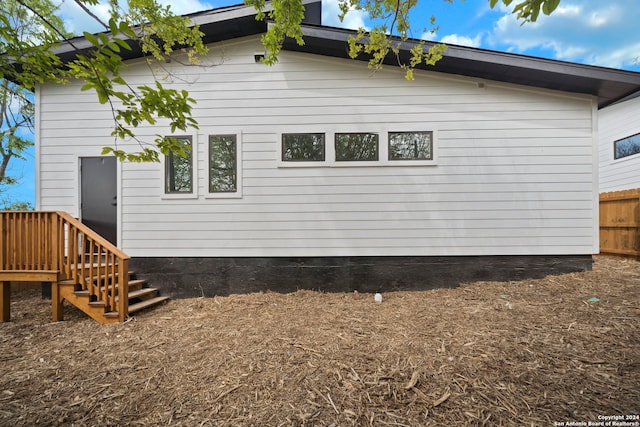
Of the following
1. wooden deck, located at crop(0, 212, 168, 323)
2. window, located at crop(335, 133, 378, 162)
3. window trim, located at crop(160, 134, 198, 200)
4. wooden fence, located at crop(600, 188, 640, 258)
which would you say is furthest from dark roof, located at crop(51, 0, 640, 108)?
wooden deck, located at crop(0, 212, 168, 323)

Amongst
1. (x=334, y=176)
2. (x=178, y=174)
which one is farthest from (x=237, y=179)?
(x=334, y=176)

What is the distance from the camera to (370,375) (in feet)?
7.81

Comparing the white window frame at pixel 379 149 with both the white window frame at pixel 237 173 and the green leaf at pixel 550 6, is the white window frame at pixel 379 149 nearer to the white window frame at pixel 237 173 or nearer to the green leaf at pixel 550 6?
the white window frame at pixel 237 173

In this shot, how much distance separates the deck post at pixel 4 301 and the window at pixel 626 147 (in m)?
14.3

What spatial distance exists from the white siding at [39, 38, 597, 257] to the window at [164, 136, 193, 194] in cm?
15

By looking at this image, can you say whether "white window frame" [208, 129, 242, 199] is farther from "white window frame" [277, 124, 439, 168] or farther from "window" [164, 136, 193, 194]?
"white window frame" [277, 124, 439, 168]

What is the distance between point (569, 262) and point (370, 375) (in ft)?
15.1

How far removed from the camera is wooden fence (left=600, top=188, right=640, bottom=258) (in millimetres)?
5992

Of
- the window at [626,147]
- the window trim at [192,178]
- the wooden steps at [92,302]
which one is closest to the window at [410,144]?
the window trim at [192,178]

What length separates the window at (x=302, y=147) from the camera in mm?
5012

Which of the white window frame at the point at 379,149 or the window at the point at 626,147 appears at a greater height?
the window at the point at 626,147

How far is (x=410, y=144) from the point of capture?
196 inches

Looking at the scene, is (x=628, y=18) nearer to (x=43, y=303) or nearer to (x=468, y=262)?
(x=468, y=262)

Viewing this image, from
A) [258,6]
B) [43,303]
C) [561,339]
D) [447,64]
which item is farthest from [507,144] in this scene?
[43,303]
